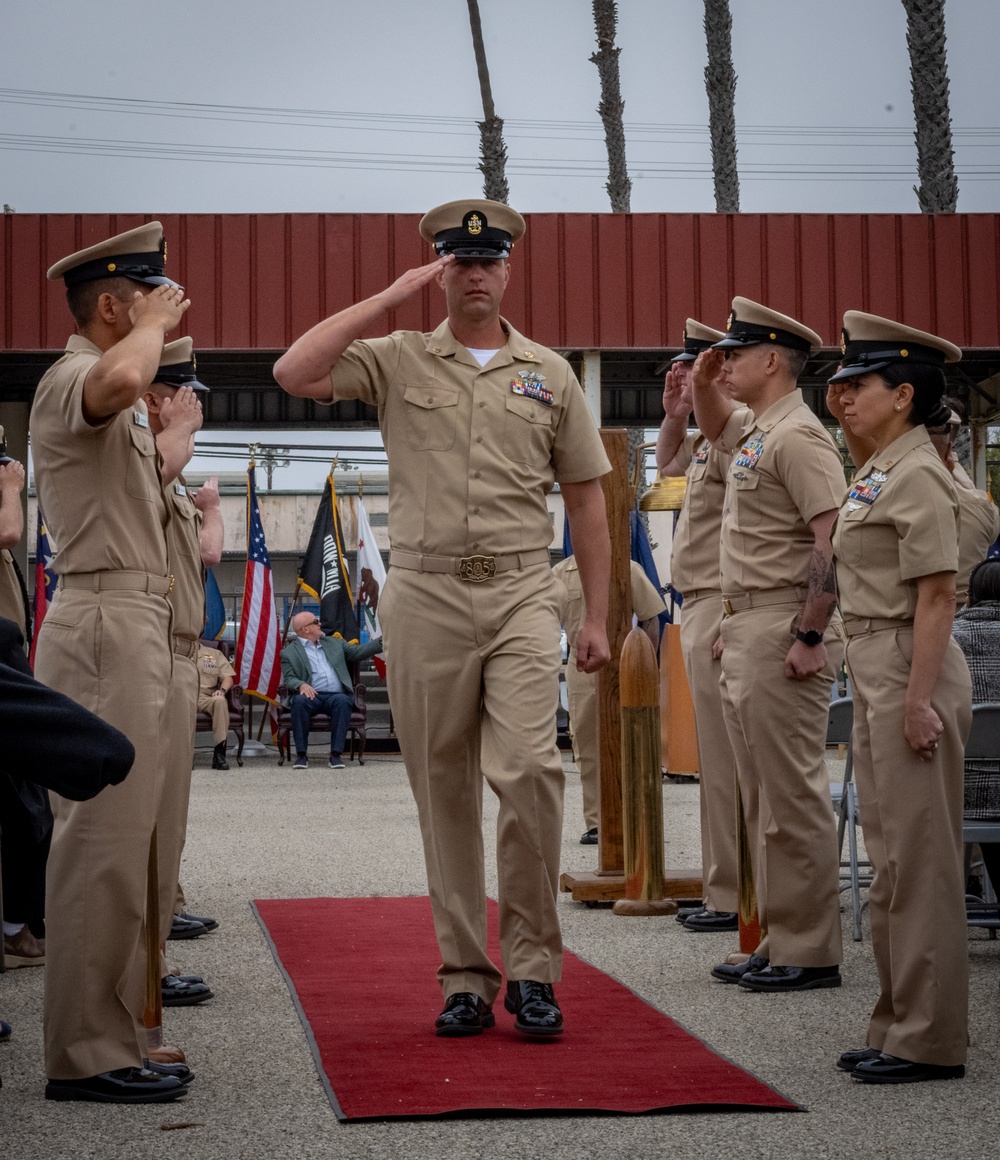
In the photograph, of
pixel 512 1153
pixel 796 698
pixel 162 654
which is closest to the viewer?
pixel 512 1153

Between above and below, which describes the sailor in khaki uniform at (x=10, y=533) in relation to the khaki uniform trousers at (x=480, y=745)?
above

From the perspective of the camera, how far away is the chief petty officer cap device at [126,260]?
4.15 metres

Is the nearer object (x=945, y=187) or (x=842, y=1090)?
(x=842, y=1090)

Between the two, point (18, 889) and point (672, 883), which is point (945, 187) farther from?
point (18, 889)

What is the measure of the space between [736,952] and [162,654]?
9.09ft

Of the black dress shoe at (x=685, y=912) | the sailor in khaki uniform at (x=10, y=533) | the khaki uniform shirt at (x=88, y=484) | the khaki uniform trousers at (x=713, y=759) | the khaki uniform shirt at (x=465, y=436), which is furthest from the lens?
the black dress shoe at (x=685, y=912)

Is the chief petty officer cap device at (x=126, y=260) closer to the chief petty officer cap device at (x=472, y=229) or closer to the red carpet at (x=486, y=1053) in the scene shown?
the chief petty officer cap device at (x=472, y=229)

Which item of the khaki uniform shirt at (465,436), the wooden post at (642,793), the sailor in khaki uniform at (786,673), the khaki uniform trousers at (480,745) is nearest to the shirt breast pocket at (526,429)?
the khaki uniform shirt at (465,436)

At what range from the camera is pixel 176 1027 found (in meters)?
4.89

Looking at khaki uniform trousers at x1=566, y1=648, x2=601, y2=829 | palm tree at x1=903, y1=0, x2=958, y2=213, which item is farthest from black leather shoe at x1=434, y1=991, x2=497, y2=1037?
palm tree at x1=903, y1=0, x2=958, y2=213

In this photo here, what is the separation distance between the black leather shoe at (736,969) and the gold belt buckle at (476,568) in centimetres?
180

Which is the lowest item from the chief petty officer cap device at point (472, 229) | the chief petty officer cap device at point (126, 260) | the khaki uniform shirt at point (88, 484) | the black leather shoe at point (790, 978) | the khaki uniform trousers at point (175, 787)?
the black leather shoe at point (790, 978)

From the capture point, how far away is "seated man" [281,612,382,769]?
1812 centimetres

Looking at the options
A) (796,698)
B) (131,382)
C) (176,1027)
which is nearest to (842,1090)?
(796,698)
